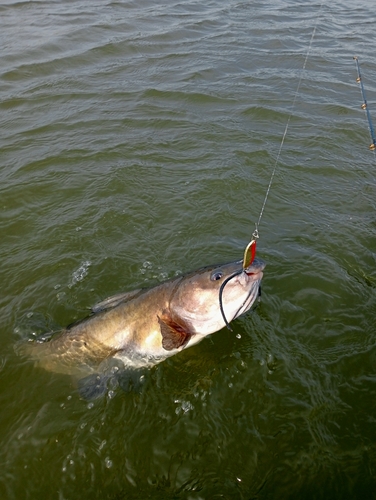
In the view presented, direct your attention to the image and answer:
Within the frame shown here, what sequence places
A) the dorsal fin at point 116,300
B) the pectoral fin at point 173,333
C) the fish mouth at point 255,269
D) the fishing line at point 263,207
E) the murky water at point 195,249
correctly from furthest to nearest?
the dorsal fin at point 116,300
the pectoral fin at point 173,333
the murky water at point 195,249
the fish mouth at point 255,269
the fishing line at point 263,207

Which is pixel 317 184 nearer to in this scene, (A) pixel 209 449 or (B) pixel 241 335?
(B) pixel 241 335

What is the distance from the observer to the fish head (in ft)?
10.4

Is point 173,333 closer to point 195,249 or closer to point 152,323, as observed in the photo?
point 152,323

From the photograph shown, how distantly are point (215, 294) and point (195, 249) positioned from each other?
1.94 metres

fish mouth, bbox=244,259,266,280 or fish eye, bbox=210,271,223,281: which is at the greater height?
fish mouth, bbox=244,259,266,280

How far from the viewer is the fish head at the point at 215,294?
10.4ft

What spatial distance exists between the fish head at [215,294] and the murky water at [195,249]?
0.73 metres

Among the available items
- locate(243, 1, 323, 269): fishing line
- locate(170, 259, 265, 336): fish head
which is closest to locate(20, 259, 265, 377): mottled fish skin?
locate(170, 259, 265, 336): fish head

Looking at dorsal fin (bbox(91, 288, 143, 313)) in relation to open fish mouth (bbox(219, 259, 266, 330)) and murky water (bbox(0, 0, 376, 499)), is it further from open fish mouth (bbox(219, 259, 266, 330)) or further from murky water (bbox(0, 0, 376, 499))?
open fish mouth (bbox(219, 259, 266, 330))

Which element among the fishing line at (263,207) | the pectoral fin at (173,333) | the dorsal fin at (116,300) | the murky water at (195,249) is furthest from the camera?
the dorsal fin at (116,300)

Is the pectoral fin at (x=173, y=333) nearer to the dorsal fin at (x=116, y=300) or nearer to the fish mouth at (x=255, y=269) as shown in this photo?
the dorsal fin at (x=116, y=300)

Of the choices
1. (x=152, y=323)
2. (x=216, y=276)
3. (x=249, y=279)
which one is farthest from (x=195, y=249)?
(x=249, y=279)

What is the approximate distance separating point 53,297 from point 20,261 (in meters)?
0.85

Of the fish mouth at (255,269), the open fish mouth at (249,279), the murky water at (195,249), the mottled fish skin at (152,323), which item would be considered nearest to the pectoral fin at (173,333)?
the mottled fish skin at (152,323)
